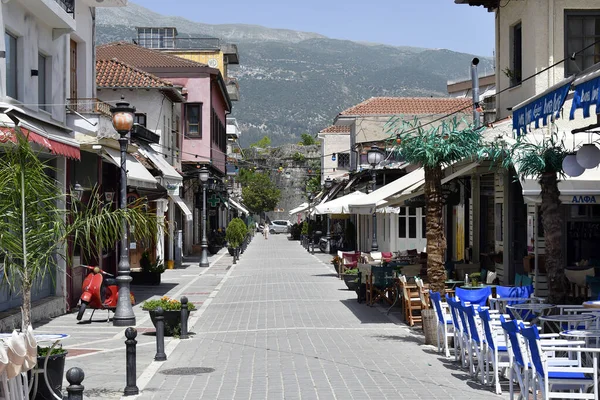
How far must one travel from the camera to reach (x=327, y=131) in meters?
78.8

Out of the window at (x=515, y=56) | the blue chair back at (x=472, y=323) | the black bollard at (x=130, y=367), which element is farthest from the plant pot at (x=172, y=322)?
the window at (x=515, y=56)

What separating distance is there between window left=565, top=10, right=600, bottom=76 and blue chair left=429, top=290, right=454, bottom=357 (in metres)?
7.19

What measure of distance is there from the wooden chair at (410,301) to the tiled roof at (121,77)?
72.7 ft

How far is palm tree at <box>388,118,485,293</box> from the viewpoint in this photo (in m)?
15.8

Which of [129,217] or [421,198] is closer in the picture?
[129,217]

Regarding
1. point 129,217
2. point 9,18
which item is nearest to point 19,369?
point 129,217

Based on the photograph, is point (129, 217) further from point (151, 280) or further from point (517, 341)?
point (151, 280)

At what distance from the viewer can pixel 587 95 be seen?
33.3ft

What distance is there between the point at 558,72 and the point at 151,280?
14.9 meters

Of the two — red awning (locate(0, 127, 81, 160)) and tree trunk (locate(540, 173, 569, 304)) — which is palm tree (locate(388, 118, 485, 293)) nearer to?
tree trunk (locate(540, 173, 569, 304))

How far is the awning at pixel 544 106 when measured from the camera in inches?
435

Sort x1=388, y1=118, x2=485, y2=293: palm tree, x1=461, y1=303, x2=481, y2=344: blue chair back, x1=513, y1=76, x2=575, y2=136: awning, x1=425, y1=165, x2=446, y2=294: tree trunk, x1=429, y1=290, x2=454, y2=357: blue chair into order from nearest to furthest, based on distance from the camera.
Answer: x1=513, y1=76, x2=575, y2=136: awning, x1=461, y1=303, x2=481, y2=344: blue chair back, x1=429, y1=290, x2=454, y2=357: blue chair, x1=388, y1=118, x2=485, y2=293: palm tree, x1=425, y1=165, x2=446, y2=294: tree trunk

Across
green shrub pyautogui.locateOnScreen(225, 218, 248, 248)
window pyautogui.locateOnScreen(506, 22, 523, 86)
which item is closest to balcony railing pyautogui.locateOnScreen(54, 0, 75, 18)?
window pyautogui.locateOnScreen(506, 22, 523, 86)

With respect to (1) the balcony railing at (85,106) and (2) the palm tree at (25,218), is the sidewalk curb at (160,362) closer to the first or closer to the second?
(2) the palm tree at (25,218)
